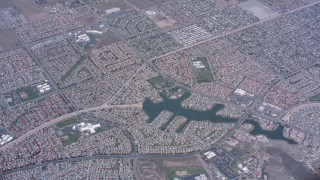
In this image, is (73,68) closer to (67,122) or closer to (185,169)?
(67,122)

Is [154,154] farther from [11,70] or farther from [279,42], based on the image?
[279,42]

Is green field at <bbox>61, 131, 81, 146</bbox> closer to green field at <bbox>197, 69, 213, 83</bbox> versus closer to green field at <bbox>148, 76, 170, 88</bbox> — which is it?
green field at <bbox>148, 76, 170, 88</bbox>

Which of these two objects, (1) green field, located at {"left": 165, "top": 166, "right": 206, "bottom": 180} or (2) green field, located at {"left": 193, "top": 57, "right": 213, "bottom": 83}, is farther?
(2) green field, located at {"left": 193, "top": 57, "right": 213, "bottom": 83}

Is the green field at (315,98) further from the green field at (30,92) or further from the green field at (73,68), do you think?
the green field at (30,92)

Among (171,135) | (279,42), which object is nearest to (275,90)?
(279,42)

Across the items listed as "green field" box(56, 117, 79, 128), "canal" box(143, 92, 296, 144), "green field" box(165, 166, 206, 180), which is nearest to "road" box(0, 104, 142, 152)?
"green field" box(56, 117, 79, 128)

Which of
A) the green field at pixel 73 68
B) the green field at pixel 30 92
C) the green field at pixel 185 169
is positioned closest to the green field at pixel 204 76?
Result: the green field at pixel 185 169

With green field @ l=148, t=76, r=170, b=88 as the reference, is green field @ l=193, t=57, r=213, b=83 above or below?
above

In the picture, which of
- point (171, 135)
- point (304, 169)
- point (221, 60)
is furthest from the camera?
point (221, 60)

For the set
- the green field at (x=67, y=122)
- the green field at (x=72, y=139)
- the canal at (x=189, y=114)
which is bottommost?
the green field at (x=72, y=139)

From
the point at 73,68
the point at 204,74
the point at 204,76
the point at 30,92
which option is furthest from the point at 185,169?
the point at 30,92

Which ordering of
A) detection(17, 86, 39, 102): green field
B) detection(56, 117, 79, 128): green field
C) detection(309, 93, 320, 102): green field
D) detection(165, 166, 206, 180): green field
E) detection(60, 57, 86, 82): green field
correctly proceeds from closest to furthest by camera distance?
detection(165, 166, 206, 180): green field → detection(56, 117, 79, 128): green field → detection(17, 86, 39, 102): green field → detection(309, 93, 320, 102): green field → detection(60, 57, 86, 82): green field
